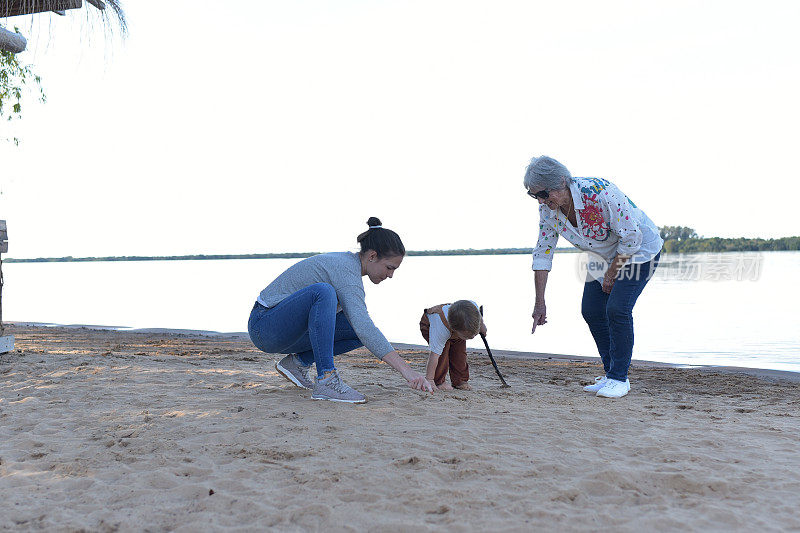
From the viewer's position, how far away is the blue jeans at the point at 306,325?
11.0 ft

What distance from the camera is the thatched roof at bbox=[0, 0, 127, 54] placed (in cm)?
474

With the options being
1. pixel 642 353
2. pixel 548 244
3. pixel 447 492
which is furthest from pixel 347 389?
pixel 642 353

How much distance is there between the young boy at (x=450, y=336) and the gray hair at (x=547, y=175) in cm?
82

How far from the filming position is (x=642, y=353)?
8.09 m

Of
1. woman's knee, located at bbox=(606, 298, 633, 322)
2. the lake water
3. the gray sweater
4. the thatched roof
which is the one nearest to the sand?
the gray sweater

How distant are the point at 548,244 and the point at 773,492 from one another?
93.6 inches

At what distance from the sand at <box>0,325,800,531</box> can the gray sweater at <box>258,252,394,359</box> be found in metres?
0.38

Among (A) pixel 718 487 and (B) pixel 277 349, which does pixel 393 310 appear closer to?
(B) pixel 277 349

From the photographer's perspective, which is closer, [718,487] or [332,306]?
[718,487]

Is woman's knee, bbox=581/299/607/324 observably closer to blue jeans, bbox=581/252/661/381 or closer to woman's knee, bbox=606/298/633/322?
blue jeans, bbox=581/252/661/381

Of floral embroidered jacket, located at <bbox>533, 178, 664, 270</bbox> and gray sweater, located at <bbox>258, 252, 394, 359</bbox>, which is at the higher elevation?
floral embroidered jacket, located at <bbox>533, 178, 664, 270</bbox>

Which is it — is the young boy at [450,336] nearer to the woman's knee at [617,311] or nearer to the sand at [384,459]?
the sand at [384,459]

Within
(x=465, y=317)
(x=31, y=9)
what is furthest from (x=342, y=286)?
(x=31, y=9)

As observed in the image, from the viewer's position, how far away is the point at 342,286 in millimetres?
3375
